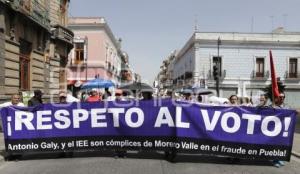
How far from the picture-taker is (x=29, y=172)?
8531 millimetres

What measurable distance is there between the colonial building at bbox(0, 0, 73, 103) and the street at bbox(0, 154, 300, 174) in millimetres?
7672

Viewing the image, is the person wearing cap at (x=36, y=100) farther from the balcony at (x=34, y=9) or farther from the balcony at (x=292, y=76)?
the balcony at (x=292, y=76)

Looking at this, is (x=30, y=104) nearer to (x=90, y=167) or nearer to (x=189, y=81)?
(x=90, y=167)

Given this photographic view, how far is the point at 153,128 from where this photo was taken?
990 cm

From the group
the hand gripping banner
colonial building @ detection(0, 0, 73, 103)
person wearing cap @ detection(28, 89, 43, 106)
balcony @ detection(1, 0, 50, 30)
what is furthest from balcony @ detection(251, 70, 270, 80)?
person wearing cap @ detection(28, 89, 43, 106)

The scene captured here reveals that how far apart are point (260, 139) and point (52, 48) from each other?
17.4m

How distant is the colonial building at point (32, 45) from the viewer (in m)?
17.3

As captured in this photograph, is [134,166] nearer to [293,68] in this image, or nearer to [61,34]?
[61,34]

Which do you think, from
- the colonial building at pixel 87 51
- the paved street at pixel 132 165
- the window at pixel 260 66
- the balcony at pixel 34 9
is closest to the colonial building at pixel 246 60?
the window at pixel 260 66

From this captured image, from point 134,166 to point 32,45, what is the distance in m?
14.0

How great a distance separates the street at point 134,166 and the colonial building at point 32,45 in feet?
25.2

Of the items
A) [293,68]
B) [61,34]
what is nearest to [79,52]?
[61,34]

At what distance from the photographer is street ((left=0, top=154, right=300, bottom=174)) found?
867cm

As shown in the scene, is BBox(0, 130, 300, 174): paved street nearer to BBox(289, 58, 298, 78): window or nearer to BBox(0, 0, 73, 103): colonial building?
BBox(0, 0, 73, 103): colonial building
